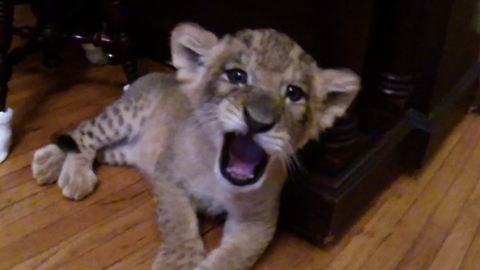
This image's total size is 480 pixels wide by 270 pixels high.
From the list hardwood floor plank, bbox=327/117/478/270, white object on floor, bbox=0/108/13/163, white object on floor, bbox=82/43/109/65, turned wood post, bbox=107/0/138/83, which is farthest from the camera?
white object on floor, bbox=82/43/109/65

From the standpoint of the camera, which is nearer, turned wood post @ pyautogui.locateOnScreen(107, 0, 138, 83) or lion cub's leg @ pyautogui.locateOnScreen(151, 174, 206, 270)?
lion cub's leg @ pyautogui.locateOnScreen(151, 174, 206, 270)

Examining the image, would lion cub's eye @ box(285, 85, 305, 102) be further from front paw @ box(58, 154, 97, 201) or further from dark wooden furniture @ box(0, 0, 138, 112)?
dark wooden furniture @ box(0, 0, 138, 112)

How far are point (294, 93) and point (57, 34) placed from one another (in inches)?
36.0

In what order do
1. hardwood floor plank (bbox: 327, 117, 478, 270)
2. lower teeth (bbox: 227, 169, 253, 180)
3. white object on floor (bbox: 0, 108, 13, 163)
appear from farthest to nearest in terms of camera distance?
1. white object on floor (bbox: 0, 108, 13, 163)
2. hardwood floor plank (bbox: 327, 117, 478, 270)
3. lower teeth (bbox: 227, 169, 253, 180)

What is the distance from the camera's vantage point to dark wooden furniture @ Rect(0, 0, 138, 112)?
1.35 m

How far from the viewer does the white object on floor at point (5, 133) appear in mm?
1322

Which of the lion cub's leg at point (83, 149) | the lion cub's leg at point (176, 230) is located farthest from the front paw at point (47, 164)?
the lion cub's leg at point (176, 230)

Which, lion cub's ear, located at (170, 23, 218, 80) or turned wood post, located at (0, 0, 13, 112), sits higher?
lion cub's ear, located at (170, 23, 218, 80)

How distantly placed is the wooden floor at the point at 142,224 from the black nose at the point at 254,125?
0.35 metres

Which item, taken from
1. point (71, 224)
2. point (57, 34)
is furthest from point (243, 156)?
point (57, 34)

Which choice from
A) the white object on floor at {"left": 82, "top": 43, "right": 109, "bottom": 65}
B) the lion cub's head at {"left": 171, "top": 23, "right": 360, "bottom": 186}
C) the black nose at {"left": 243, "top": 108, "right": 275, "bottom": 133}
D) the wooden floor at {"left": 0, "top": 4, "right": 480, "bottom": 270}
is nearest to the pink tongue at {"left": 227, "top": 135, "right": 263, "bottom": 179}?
the lion cub's head at {"left": 171, "top": 23, "right": 360, "bottom": 186}

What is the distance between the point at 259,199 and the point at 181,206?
17 cm

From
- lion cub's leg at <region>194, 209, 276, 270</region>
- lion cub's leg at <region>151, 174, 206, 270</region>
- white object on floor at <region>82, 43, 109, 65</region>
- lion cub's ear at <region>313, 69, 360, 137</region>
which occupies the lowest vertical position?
white object on floor at <region>82, 43, 109, 65</region>

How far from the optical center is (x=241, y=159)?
3.51 ft
